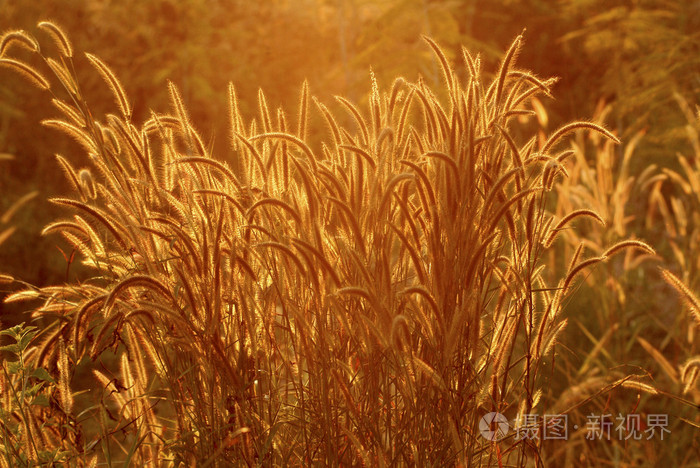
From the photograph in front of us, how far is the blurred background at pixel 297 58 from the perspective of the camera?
6688 mm

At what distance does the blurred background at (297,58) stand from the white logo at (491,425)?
432 cm

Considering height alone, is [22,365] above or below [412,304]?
below

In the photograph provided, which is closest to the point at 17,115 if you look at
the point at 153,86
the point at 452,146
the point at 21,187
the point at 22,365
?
the point at 21,187

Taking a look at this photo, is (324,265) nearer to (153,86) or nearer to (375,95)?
(375,95)

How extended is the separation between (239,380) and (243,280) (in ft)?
0.77

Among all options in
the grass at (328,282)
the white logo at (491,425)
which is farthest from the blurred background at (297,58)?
the white logo at (491,425)

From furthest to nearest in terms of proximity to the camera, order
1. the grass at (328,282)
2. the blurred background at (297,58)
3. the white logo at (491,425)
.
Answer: the blurred background at (297,58), the white logo at (491,425), the grass at (328,282)

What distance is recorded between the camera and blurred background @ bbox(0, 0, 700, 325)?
6688 millimetres

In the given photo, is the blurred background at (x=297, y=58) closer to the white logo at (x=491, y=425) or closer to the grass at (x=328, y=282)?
the grass at (x=328, y=282)

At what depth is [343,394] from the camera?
1.52 metres

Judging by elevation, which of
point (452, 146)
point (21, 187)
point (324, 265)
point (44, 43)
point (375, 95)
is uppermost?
point (44, 43)

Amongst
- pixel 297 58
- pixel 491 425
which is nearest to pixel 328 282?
pixel 491 425

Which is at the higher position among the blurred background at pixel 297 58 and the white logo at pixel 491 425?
the blurred background at pixel 297 58

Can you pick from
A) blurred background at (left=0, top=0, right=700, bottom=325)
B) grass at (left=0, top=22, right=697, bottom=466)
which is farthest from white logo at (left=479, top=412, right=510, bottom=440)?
blurred background at (left=0, top=0, right=700, bottom=325)
